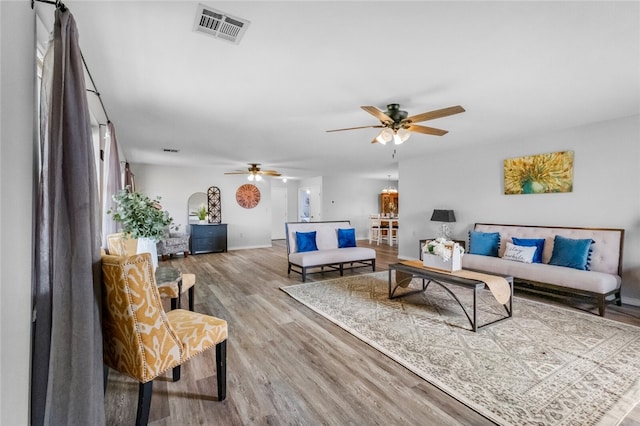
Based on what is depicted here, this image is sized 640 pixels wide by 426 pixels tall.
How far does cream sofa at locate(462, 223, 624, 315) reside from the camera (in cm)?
331

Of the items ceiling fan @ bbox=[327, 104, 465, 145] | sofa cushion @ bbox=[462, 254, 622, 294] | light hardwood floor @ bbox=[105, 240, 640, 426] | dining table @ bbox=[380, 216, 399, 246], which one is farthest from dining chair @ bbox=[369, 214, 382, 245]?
light hardwood floor @ bbox=[105, 240, 640, 426]

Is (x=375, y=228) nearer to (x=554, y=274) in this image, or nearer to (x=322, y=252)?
(x=322, y=252)

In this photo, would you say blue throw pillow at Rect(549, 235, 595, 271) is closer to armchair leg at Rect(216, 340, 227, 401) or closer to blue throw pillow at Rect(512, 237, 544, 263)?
blue throw pillow at Rect(512, 237, 544, 263)

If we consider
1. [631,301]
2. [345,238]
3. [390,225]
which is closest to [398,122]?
[345,238]

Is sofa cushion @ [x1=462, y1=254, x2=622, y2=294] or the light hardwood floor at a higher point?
sofa cushion @ [x1=462, y1=254, x2=622, y2=294]

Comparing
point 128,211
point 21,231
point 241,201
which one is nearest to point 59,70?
point 21,231

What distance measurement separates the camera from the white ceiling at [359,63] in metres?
1.73

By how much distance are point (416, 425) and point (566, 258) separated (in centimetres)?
354

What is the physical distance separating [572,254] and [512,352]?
2.26m

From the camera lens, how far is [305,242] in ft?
16.7

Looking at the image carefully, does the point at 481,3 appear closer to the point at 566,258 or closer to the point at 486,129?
the point at 486,129

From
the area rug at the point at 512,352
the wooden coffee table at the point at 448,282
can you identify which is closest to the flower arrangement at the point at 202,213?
the area rug at the point at 512,352

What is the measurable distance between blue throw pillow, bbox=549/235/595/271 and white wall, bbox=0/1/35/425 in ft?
16.9

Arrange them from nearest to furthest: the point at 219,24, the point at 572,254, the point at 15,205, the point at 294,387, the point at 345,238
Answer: the point at 15,205, the point at 219,24, the point at 294,387, the point at 572,254, the point at 345,238
